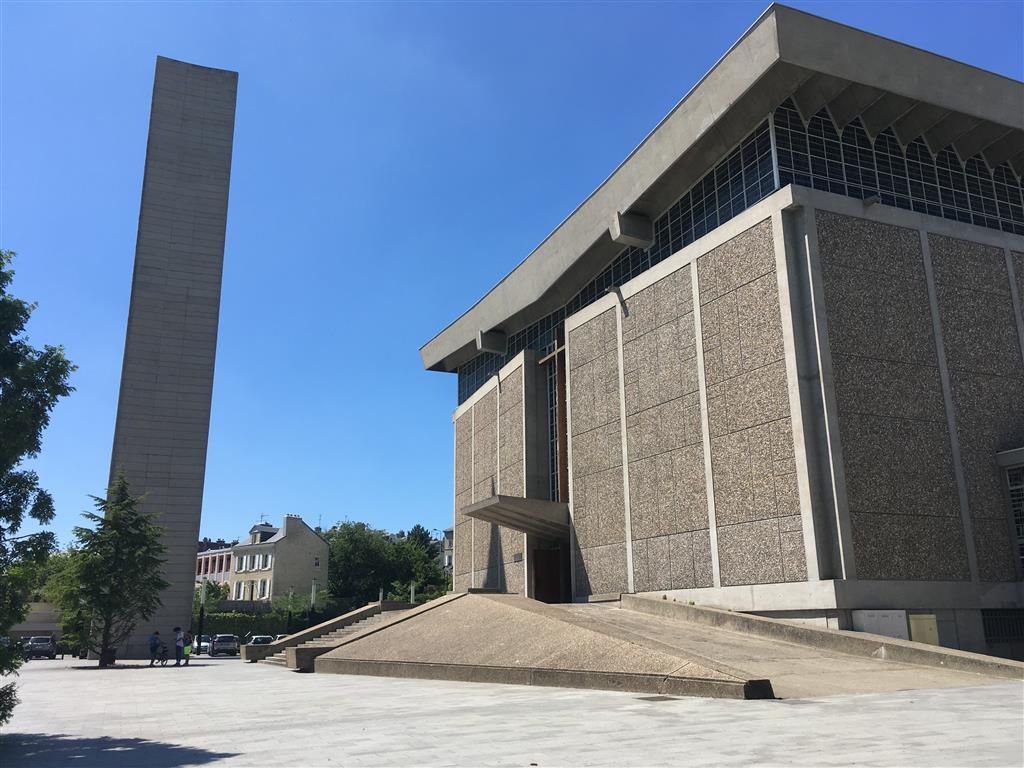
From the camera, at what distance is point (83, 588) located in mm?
31734

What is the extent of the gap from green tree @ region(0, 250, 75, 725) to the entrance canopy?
872 inches

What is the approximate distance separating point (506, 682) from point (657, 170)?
63.6 feet

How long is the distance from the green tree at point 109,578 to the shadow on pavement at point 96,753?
23.4 metres

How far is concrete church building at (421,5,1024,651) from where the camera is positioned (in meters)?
22.2

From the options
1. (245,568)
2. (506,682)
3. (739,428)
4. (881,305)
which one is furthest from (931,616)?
(245,568)


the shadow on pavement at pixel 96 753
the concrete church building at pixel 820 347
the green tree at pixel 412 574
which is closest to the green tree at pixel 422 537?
the green tree at pixel 412 574

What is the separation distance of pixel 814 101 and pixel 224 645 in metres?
41.3

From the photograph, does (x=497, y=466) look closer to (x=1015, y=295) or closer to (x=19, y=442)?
(x=1015, y=295)

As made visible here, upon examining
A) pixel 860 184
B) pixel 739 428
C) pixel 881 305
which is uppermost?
pixel 860 184

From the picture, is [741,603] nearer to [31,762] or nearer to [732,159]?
[732,159]

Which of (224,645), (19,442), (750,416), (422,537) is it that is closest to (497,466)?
(224,645)

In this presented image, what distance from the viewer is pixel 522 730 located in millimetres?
9531

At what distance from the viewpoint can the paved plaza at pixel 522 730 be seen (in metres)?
7.65

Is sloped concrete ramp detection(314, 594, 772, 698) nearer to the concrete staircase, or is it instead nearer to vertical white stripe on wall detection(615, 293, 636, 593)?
the concrete staircase
